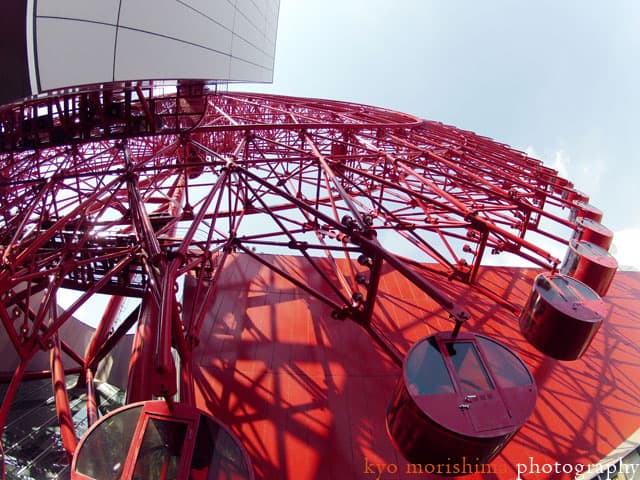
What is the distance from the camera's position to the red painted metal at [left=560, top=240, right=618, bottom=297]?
25.4ft

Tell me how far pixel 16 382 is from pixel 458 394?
7415 mm

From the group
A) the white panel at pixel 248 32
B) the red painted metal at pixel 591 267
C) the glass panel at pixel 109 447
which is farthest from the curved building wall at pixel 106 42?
the red painted metal at pixel 591 267

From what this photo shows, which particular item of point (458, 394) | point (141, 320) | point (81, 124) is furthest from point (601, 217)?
point (81, 124)

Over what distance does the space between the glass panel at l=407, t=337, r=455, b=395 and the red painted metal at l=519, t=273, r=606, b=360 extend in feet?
7.86

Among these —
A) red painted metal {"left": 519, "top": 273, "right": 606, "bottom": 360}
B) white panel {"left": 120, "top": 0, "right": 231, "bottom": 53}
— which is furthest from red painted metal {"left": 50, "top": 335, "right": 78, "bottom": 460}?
red painted metal {"left": 519, "top": 273, "right": 606, "bottom": 360}

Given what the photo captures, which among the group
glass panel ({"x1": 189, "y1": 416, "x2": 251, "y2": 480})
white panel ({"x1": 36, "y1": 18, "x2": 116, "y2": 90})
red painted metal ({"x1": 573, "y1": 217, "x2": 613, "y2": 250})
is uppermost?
white panel ({"x1": 36, "y1": 18, "x2": 116, "y2": 90})

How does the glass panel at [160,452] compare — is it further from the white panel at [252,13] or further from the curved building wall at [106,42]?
the white panel at [252,13]

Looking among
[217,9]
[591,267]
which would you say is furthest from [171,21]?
[591,267]

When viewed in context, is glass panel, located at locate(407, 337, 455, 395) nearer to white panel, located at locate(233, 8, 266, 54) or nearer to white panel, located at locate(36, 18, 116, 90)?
white panel, located at locate(36, 18, 116, 90)

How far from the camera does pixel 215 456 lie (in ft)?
13.5

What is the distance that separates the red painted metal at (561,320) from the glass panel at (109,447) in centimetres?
624

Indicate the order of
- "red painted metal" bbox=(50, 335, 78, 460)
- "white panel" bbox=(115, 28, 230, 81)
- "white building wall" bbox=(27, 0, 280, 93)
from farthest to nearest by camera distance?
"red painted metal" bbox=(50, 335, 78, 460), "white panel" bbox=(115, 28, 230, 81), "white building wall" bbox=(27, 0, 280, 93)

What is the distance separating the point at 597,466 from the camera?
7.84 m

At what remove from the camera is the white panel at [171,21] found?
17.7 feet
